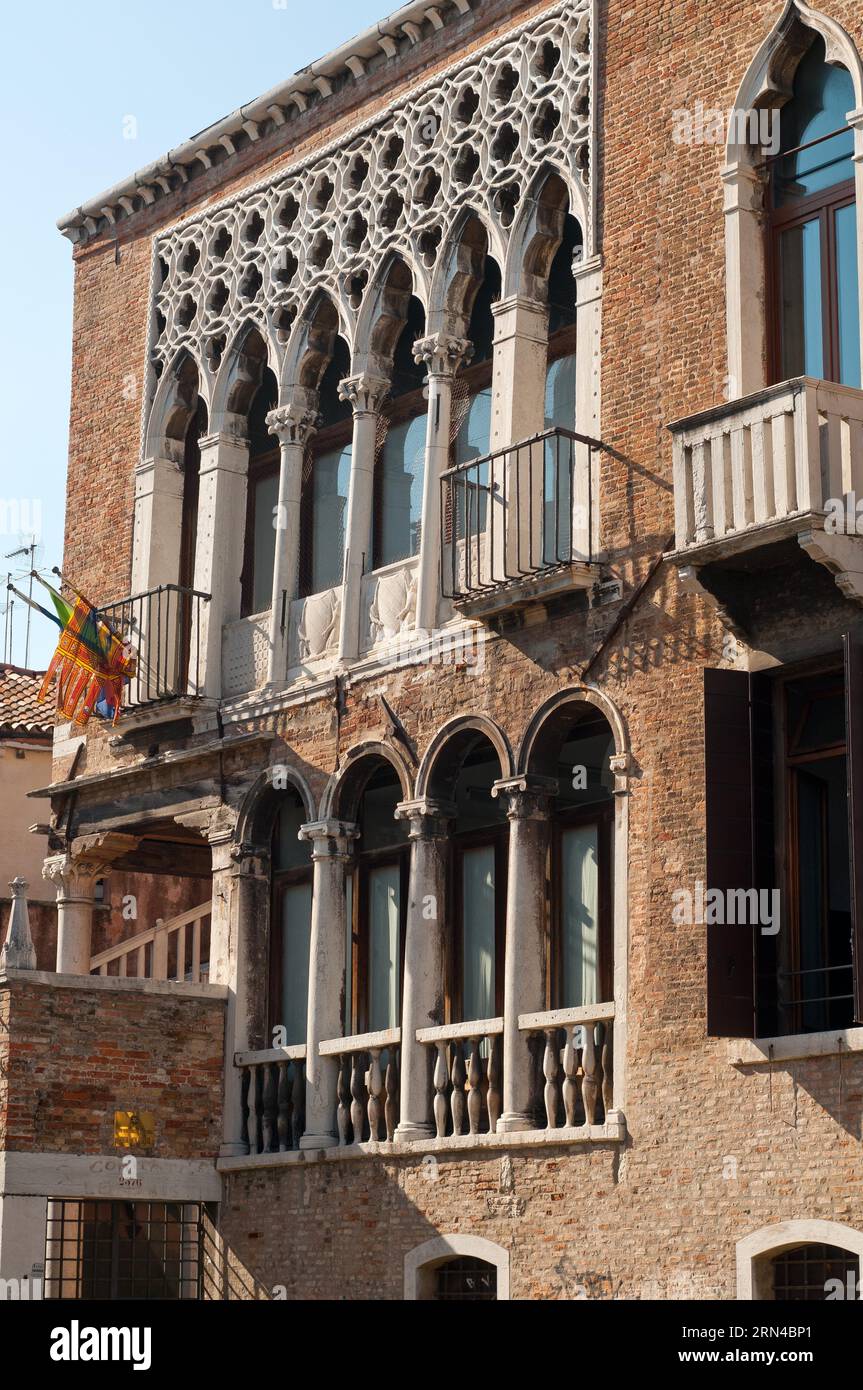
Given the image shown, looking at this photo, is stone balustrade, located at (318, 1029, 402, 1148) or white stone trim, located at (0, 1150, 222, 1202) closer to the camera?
stone balustrade, located at (318, 1029, 402, 1148)

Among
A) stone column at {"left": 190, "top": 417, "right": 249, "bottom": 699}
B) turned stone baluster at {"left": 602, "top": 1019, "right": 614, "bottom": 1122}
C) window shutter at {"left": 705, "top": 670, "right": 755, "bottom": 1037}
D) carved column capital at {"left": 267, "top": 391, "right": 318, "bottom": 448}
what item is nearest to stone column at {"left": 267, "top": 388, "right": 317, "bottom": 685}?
carved column capital at {"left": 267, "top": 391, "right": 318, "bottom": 448}

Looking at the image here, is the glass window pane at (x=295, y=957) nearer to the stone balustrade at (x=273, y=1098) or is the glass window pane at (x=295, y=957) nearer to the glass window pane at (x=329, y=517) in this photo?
the stone balustrade at (x=273, y=1098)

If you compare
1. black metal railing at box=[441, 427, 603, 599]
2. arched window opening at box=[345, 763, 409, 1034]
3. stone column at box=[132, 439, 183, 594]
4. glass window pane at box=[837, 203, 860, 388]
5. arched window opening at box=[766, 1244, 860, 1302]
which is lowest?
arched window opening at box=[766, 1244, 860, 1302]

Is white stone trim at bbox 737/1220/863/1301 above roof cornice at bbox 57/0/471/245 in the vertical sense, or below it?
below

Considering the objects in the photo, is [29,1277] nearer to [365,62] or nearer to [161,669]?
[161,669]

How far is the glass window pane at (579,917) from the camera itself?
54.0 ft

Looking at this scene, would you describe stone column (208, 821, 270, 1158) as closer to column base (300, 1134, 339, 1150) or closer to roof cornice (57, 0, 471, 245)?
column base (300, 1134, 339, 1150)

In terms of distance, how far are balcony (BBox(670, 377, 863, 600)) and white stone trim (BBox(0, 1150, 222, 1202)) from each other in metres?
6.99

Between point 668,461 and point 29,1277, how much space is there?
25.3 feet

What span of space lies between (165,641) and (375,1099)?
5066mm

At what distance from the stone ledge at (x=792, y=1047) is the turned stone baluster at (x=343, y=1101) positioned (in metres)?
4.29

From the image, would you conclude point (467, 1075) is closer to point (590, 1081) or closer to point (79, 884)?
point (590, 1081)

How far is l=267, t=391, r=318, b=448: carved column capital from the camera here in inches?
782
